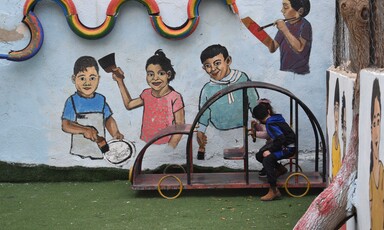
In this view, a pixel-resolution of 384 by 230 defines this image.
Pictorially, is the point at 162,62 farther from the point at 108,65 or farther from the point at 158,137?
the point at 158,137

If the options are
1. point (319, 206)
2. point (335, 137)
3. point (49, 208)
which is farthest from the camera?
point (49, 208)

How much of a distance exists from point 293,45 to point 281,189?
166cm

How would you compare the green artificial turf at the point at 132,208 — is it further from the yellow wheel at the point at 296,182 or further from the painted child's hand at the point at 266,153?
the painted child's hand at the point at 266,153

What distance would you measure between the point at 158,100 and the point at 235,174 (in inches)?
49.2

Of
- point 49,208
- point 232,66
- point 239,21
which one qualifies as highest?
point 239,21

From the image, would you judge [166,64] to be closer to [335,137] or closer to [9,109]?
[9,109]

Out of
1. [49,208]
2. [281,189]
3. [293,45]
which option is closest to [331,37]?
[293,45]

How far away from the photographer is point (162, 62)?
8.09 metres

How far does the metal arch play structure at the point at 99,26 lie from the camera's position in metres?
7.90

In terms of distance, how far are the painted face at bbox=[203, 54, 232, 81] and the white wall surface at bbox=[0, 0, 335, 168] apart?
0.24 ft

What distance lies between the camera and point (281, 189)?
7.52 meters

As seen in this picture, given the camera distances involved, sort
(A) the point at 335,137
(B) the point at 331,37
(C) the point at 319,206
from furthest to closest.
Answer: (B) the point at 331,37
(A) the point at 335,137
(C) the point at 319,206

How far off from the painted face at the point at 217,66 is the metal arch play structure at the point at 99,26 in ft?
1.36

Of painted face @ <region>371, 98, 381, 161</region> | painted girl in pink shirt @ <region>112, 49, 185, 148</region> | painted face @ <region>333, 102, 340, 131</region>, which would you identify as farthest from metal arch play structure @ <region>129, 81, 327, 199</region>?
painted face @ <region>371, 98, 381, 161</region>
